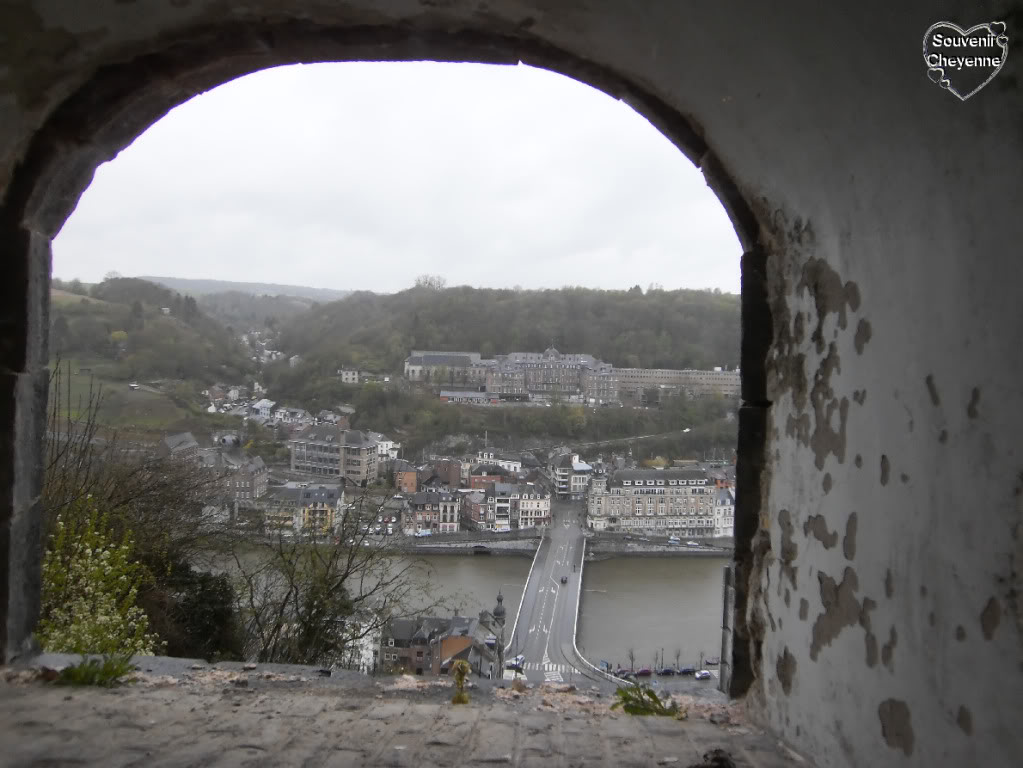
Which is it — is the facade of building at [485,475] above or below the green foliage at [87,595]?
above

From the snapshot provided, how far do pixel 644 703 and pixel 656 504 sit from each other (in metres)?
3.78

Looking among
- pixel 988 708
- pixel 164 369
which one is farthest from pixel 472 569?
pixel 988 708

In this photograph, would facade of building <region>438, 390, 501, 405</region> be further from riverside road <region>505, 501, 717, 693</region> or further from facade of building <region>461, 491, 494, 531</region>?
riverside road <region>505, 501, 717, 693</region>

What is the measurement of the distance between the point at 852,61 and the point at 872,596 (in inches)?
34.7

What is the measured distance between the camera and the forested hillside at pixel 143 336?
6.59m

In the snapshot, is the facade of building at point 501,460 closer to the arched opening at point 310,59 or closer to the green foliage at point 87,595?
the green foliage at point 87,595

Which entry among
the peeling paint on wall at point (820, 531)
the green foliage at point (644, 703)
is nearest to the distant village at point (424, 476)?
the green foliage at point (644, 703)

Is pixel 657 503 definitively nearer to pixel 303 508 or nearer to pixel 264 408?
pixel 303 508

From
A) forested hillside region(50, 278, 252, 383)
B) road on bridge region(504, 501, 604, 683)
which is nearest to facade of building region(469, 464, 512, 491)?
road on bridge region(504, 501, 604, 683)

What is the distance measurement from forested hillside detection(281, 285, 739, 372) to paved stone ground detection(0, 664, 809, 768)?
465 cm

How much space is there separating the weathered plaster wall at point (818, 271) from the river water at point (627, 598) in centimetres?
287

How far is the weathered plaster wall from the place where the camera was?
93cm

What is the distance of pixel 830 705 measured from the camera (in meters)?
1.35

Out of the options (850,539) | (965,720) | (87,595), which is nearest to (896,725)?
(965,720)
